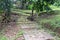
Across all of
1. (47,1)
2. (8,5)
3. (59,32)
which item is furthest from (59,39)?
(8,5)

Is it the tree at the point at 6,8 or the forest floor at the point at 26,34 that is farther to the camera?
the tree at the point at 6,8

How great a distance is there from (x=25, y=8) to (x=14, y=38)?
1480 cm

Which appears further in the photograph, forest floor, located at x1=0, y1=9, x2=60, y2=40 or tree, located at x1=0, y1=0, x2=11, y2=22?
tree, located at x1=0, y1=0, x2=11, y2=22

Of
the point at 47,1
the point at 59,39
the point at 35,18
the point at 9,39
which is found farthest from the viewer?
the point at 35,18

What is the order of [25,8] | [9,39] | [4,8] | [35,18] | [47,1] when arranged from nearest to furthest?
[9,39] < [47,1] < [4,8] < [35,18] < [25,8]

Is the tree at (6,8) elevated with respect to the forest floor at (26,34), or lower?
elevated

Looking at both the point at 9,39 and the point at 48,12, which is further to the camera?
the point at 48,12

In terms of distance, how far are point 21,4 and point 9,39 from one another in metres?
15.1

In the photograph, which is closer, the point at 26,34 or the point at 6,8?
the point at 26,34

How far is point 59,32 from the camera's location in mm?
8914

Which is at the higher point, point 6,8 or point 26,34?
point 6,8

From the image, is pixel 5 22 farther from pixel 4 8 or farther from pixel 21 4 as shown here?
pixel 21 4

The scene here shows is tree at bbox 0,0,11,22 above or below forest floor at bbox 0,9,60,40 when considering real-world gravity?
above

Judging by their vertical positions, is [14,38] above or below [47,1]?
below
